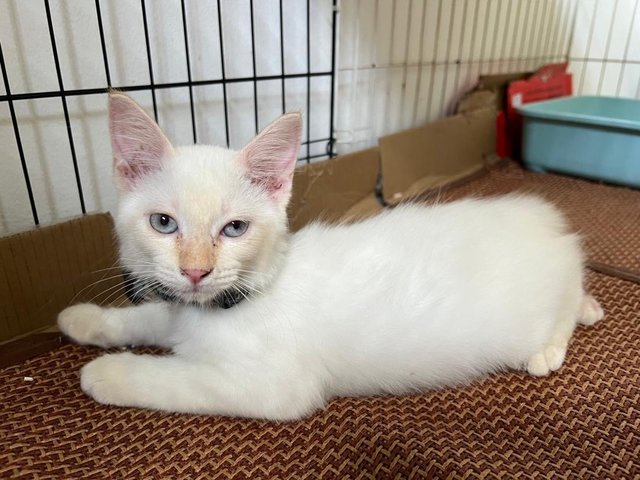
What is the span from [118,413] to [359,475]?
48 centimetres

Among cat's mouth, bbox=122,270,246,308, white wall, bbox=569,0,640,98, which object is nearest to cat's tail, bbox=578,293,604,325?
cat's mouth, bbox=122,270,246,308

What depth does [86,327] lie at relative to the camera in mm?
1157

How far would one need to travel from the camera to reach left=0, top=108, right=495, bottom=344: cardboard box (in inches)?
46.3

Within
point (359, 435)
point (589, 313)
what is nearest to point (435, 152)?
point (589, 313)

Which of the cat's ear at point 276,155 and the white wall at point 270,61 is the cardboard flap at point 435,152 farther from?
the cat's ear at point 276,155

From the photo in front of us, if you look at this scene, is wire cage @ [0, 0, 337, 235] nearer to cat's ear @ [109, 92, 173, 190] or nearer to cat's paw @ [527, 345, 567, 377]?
cat's ear @ [109, 92, 173, 190]

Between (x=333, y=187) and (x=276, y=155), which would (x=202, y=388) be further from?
(x=333, y=187)

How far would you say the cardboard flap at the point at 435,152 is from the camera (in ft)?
6.86

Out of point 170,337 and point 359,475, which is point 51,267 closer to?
point 170,337

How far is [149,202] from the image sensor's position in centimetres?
87

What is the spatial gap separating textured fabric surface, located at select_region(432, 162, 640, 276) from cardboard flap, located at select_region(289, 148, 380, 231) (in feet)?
0.96

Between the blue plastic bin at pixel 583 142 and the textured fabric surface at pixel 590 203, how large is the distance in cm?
6

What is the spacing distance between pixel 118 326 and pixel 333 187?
948 mm

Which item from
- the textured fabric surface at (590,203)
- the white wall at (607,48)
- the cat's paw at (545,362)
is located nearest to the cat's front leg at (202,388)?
the cat's paw at (545,362)
